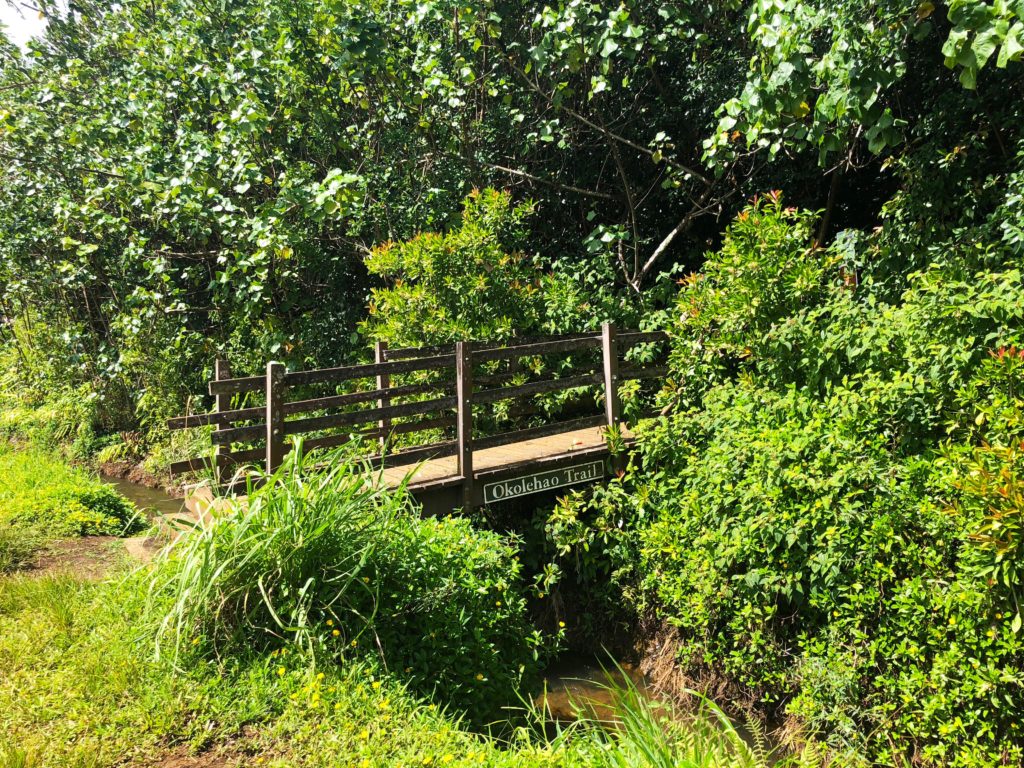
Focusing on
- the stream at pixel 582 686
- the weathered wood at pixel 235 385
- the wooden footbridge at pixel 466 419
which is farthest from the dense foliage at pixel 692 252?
the weathered wood at pixel 235 385

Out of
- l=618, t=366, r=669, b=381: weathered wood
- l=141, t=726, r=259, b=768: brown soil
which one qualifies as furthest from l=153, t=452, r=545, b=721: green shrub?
l=618, t=366, r=669, b=381: weathered wood

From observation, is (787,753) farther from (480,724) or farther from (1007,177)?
(1007,177)

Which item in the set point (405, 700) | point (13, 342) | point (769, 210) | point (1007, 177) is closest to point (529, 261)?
point (769, 210)

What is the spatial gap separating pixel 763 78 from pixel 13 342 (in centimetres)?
1819

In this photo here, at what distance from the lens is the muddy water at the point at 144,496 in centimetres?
1124

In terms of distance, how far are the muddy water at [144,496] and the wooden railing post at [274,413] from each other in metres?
5.33

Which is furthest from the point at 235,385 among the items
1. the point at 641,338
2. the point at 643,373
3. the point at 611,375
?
the point at 641,338

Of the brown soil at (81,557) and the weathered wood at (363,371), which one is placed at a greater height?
the weathered wood at (363,371)

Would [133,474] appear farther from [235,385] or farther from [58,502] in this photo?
[235,385]

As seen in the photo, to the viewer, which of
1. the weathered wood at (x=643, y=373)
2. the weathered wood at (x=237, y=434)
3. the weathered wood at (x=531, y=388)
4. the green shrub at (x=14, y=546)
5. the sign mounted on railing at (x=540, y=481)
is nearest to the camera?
the weathered wood at (x=237, y=434)

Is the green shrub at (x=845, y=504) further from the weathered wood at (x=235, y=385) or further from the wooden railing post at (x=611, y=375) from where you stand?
the weathered wood at (x=235, y=385)

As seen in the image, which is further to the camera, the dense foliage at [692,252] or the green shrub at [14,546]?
the green shrub at [14,546]

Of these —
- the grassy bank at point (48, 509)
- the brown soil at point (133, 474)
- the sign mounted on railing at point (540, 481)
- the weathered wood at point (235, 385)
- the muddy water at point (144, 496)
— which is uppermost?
the weathered wood at point (235, 385)

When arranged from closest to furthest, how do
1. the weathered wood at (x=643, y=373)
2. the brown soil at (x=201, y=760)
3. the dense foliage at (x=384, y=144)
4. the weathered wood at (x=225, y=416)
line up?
the brown soil at (x=201, y=760)
the weathered wood at (x=225, y=416)
the weathered wood at (x=643, y=373)
the dense foliage at (x=384, y=144)
